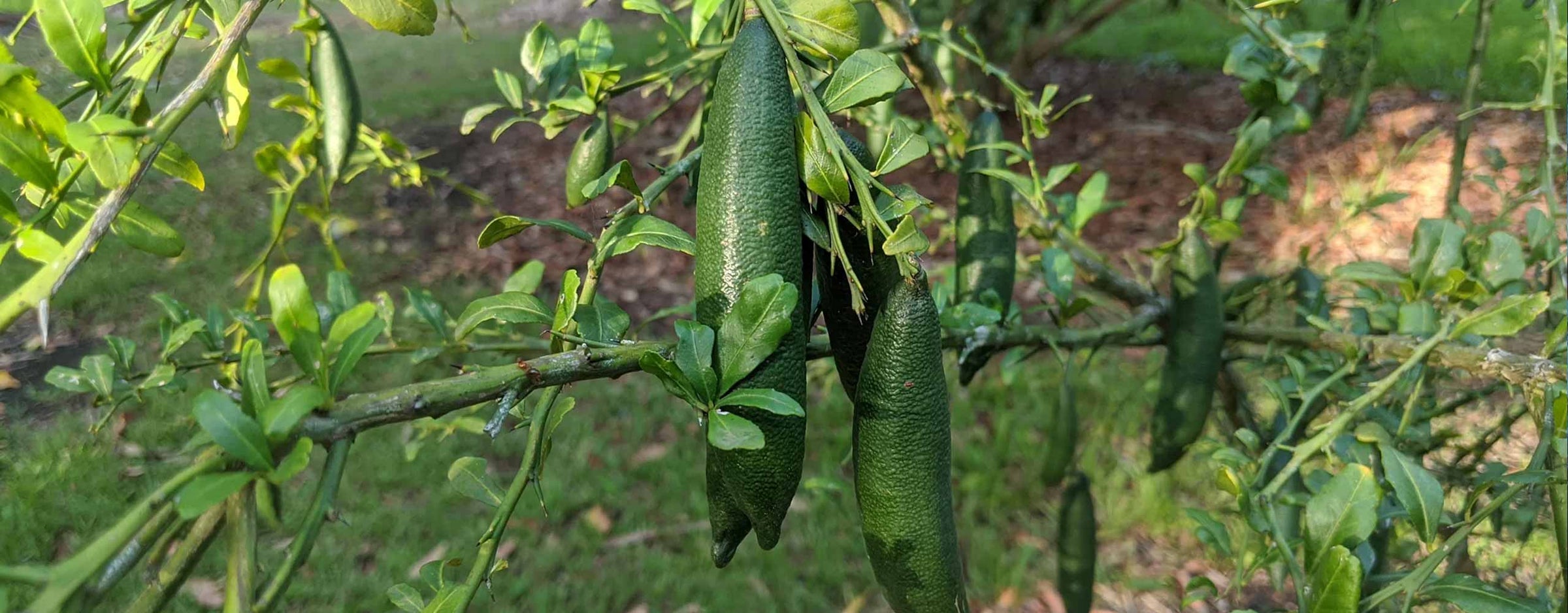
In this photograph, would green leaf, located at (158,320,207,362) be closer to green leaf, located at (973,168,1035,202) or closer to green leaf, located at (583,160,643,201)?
green leaf, located at (583,160,643,201)

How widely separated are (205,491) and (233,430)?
1.4 inches

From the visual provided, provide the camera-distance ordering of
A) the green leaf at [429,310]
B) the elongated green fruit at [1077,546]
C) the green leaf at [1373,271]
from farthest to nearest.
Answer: the elongated green fruit at [1077,546], the green leaf at [1373,271], the green leaf at [429,310]

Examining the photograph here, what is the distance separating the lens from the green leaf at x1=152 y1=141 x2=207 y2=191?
68 cm

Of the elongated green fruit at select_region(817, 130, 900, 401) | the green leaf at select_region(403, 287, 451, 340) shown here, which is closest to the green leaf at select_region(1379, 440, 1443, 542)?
the elongated green fruit at select_region(817, 130, 900, 401)

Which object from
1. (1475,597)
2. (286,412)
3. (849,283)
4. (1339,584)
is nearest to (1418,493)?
(1475,597)

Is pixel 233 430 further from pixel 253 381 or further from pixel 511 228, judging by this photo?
pixel 511 228

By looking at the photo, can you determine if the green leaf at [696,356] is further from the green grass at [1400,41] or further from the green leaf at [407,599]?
the green grass at [1400,41]

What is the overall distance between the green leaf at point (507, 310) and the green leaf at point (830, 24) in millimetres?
293

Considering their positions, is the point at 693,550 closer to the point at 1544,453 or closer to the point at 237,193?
the point at 1544,453

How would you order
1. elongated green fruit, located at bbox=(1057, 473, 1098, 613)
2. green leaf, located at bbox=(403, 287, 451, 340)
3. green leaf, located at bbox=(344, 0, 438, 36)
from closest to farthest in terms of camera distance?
green leaf, located at bbox=(344, 0, 438, 36) < green leaf, located at bbox=(403, 287, 451, 340) < elongated green fruit, located at bbox=(1057, 473, 1098, 613)

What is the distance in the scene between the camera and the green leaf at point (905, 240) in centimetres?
57

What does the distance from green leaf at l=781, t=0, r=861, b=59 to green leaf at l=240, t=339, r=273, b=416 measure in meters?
0.41

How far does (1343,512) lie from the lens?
80 centimetres

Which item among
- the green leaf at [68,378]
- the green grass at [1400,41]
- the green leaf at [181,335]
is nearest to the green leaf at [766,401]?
the green leaf at [181,335]
